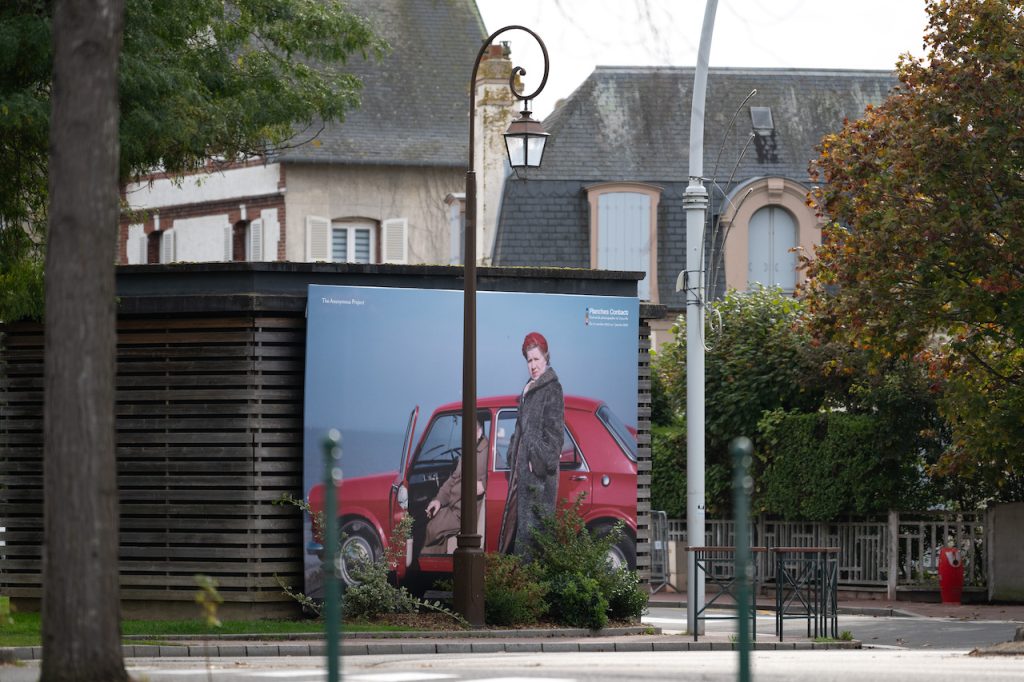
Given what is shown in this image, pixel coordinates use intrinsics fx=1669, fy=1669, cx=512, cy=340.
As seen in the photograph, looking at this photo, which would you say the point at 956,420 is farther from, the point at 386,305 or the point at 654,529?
the point at 386,305

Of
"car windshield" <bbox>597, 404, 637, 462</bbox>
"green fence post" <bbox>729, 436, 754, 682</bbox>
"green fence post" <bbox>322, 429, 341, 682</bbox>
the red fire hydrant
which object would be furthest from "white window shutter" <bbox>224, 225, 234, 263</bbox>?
"green fence post" <bbox>729, 436, 754, 682</bbox>

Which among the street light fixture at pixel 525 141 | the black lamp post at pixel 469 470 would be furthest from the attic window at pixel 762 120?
the black lamp post at pixel 469 470

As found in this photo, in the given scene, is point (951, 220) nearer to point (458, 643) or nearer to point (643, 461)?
point (643, 461)

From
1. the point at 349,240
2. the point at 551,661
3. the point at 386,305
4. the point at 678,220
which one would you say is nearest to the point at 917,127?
the point at 386,305

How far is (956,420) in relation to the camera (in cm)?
2611

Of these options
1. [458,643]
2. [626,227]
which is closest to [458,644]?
[458,643]

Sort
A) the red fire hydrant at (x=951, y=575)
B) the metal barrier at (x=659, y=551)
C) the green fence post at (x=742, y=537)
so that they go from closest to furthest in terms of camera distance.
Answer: the green fence post at (x=742, y=537) < the red fire hydrant at (x=951, y=575) < the metal barrier at (x=659, y=551)

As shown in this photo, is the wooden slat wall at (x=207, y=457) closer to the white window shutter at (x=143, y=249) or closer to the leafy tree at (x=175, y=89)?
the leafy tree at (x=175, y=89)

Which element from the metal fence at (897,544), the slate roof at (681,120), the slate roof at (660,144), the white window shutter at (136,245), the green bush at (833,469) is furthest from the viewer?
the white window shutter at (136,245)

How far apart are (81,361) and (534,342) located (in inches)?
469

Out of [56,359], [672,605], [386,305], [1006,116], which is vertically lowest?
[672,605]

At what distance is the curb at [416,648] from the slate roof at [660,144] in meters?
22.0

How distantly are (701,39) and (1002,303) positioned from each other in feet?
21.9

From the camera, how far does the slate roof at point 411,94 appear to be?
42.3m
